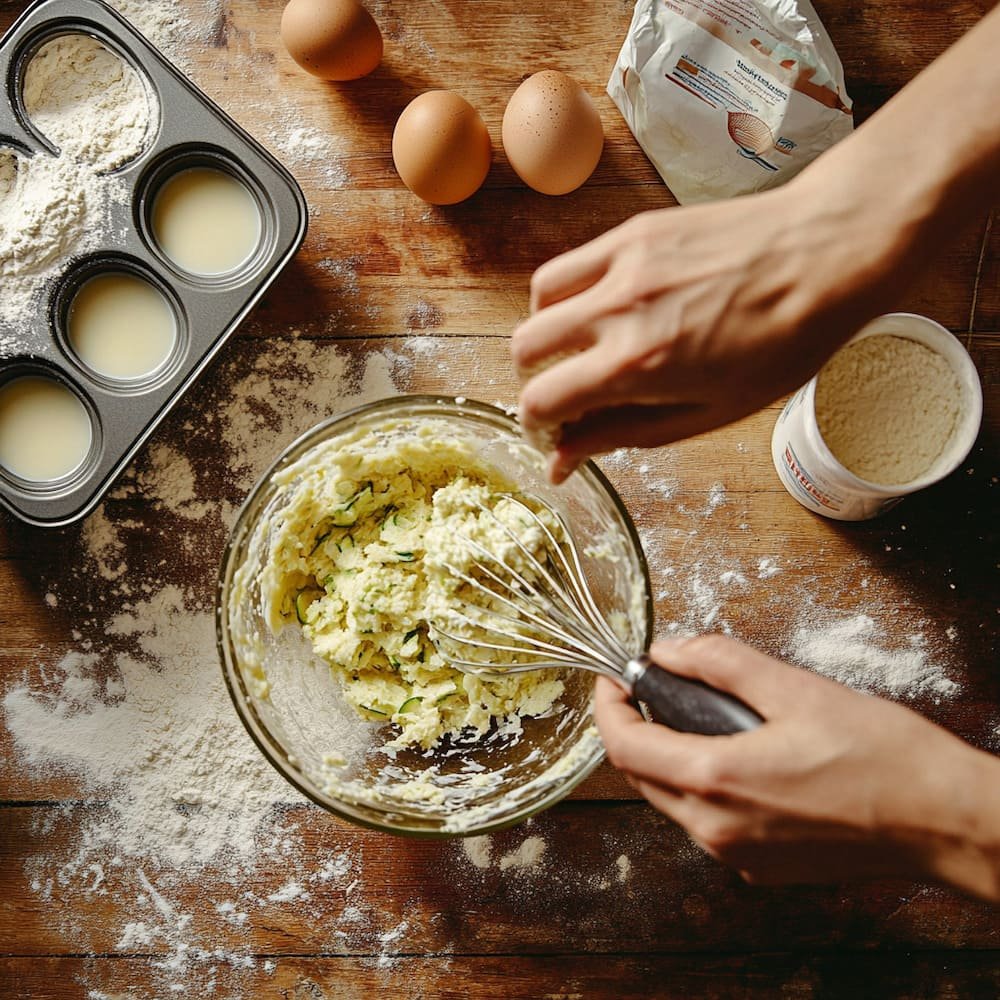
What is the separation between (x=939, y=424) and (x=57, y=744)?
156cm

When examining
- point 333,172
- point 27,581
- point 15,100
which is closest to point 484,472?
point 333,172

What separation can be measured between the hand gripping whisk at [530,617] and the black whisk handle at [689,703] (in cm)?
5

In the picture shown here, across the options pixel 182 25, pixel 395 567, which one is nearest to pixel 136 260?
pixel 182 25

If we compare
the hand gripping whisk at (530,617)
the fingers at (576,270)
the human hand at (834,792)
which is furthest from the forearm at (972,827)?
the fingers at (576,270)

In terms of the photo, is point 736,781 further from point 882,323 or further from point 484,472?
Answer: point 882,323

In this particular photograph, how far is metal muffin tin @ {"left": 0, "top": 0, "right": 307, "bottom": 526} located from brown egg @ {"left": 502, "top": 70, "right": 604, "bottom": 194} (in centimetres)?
37

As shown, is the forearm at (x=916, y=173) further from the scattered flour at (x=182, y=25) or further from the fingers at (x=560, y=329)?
the scattered flour at (x=182, y=25)

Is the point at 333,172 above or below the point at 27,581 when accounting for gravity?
above

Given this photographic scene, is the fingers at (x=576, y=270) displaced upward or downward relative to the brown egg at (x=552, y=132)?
upward

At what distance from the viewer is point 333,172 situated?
1.50m

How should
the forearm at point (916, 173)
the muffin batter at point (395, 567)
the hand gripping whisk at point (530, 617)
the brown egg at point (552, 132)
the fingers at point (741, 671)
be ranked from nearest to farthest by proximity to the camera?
1. the forearm at point (916, 173)
2. the fingers at point (741, 671)
3. the hand gripping whisk at point (530, 617)
4. the muffin batter at point (395, 567)
5. the brown egg at point (552, 132)

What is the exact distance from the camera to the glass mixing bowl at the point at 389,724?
3.91 feet

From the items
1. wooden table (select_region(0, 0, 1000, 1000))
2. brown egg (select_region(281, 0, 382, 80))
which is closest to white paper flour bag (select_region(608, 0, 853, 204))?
wooden table (select_region(0, 0, 1000, 1000))

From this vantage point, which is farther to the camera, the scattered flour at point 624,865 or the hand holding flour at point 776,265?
the scattered flour at point 624,865
